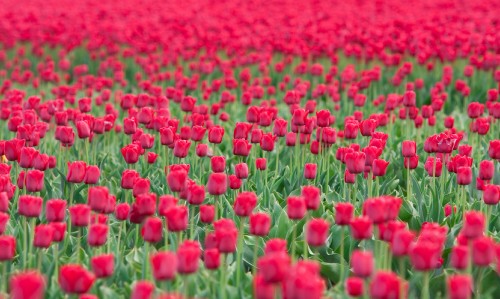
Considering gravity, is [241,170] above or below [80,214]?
below

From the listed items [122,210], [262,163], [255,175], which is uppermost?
[122,210]

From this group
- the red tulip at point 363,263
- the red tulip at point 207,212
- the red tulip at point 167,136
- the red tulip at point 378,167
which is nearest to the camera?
the red tulip at point 363,263

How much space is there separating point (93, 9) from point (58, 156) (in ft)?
31.1

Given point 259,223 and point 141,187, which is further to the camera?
point 141,187

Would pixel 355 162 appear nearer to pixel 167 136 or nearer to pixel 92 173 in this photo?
pixel 167 136

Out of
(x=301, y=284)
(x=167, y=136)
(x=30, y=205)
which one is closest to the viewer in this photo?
(x=301, y=284)

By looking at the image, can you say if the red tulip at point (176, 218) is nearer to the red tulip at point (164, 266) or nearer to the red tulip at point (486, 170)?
the red tulip at point (164, 266)

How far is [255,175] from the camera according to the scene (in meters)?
5.12

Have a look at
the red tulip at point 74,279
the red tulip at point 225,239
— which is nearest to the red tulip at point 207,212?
the red tulip at point 225,239

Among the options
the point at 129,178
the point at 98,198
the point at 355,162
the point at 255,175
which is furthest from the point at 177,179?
the point at 255,175

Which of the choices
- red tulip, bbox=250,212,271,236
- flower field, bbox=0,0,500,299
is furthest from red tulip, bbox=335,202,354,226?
red tulip, bbox=250,212,271,236

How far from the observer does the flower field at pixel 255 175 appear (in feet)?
9.36

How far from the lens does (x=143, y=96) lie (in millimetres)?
6109

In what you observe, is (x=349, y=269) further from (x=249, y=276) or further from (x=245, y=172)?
(x=245, y=172)
